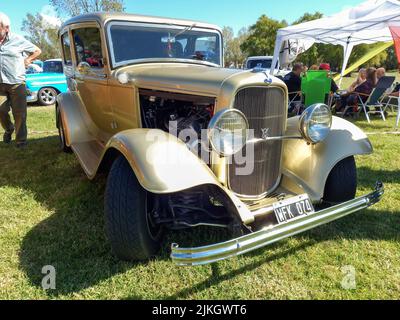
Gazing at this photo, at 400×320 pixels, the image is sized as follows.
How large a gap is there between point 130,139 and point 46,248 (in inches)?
43.6

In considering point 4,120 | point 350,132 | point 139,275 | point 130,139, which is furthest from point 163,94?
point 4,120

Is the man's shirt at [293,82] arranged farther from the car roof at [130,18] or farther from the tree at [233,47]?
the tree at [233,47]

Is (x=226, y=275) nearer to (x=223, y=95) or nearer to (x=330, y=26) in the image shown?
(x=223, y=95)

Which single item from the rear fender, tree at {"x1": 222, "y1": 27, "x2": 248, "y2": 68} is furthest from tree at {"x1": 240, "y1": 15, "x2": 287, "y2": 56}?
the rear fender

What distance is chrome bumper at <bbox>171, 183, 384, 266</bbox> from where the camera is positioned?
165cm

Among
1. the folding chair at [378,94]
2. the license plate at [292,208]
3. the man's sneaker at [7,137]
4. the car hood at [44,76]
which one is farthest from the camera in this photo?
the car hood at [44,76]

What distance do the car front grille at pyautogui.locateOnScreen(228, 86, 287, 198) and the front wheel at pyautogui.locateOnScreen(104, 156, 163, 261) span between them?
0.67m

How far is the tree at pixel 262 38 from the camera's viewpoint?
34344 millimetres

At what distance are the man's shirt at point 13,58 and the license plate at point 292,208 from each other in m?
4.54

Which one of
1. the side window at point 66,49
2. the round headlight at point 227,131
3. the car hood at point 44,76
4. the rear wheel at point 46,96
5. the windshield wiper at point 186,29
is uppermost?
the windshield wiper at point 186,29

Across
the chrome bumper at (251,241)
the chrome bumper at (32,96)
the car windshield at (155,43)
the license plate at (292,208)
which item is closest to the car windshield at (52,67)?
the chrome bumper at (32,96)

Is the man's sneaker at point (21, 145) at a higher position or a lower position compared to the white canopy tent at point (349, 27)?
Answer: lower

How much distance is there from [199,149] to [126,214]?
2.46 feet

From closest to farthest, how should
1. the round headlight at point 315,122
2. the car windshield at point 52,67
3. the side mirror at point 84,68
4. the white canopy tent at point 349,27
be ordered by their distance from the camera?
the round headlight at point 315,122
the side mirror at point 84,68
the white canopy tent at point 349,27
the car windshield at point 52,67
